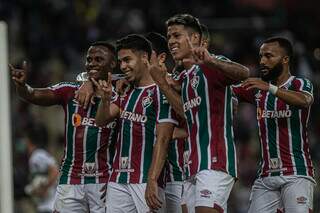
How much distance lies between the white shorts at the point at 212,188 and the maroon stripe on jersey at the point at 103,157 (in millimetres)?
1404

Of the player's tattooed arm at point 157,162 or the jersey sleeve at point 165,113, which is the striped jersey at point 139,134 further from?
the player's tattooed arm at point 157,162

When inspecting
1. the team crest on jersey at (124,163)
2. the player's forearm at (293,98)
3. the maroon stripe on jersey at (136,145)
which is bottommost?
the team crest on jersey at (124,163)

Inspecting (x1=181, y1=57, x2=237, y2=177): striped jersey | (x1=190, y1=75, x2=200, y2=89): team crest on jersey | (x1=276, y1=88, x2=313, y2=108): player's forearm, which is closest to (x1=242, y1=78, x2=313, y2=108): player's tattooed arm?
(x1=276, y1=88, x2=313, y2=108): player's forearm

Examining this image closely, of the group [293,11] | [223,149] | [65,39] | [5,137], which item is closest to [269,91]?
[223,149]

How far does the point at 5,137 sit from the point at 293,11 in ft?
57.0

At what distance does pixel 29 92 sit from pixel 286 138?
265 cm

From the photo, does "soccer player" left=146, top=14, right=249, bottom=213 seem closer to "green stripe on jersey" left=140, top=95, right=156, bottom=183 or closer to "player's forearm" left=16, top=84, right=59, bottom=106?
"green stripe on jersey" left=140, top=95, right=156, bottom=183

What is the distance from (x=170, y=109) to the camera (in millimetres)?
10117

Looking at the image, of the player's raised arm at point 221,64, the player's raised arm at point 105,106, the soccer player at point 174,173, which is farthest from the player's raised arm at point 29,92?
the player's raised arm at point 221,64

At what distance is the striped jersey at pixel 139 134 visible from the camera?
10.2 meters

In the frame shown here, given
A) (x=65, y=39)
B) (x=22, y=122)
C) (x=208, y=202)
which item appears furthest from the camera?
(x=65, y=39)

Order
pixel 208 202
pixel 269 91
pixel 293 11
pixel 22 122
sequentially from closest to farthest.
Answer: pixel 208 202 → pixel 269 91 → pixel 22 122 → pixel 293 11

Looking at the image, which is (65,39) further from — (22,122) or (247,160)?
(247,160)

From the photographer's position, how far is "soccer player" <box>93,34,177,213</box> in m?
10.1
